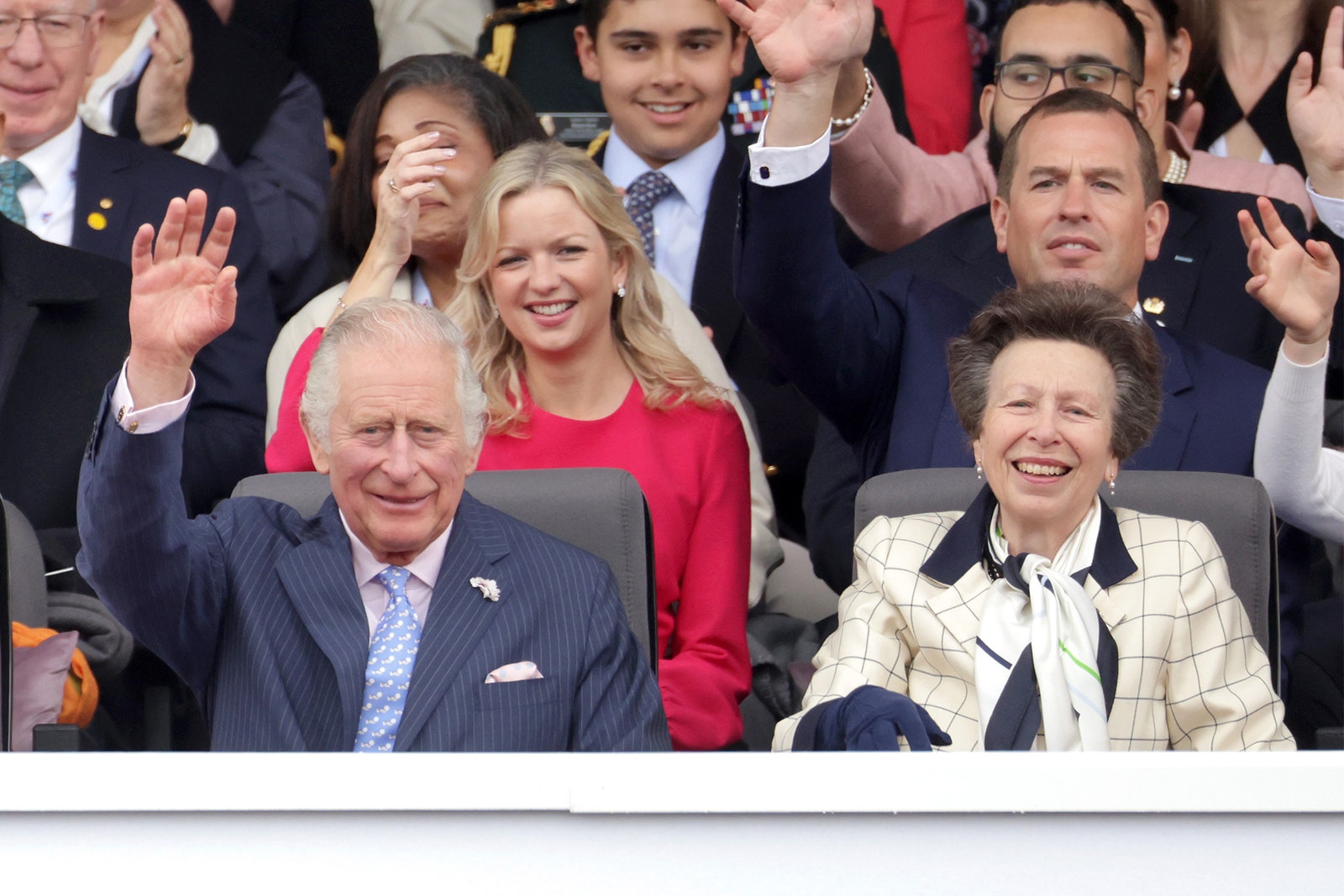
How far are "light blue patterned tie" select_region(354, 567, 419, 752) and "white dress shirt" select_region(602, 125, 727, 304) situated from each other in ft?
4.42

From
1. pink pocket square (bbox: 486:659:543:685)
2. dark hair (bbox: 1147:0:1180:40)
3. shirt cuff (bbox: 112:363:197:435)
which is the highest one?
dark hair (bbox: 1147:0:1180:40)

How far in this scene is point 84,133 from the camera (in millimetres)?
2988

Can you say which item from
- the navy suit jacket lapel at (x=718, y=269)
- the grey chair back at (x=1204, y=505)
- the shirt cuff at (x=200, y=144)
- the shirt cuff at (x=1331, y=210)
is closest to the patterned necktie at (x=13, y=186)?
the shirt cuff at (x=200, y=144)

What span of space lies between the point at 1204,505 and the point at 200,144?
1930mm

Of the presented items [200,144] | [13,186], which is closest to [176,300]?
[13,186]

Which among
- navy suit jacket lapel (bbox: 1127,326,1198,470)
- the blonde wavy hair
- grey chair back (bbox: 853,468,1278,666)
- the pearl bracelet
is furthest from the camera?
the pearl bracelet

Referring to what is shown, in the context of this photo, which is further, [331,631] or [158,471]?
[331,631]

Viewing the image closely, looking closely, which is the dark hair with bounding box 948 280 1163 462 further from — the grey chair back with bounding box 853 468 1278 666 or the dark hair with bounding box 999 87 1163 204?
the dark hair with bounding box 999 87 1163 204

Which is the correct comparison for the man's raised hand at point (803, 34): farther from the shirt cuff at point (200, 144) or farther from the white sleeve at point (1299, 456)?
the shirt cuff at point (200, 144)

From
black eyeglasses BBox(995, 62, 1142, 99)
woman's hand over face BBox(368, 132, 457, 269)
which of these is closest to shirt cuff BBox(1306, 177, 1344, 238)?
black eyeglasses BBox(995, 62, 1142, 99)

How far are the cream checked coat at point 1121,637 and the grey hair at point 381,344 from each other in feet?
1.60

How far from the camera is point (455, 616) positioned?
6.31 ft

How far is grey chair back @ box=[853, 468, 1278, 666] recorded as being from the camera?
2092 mm

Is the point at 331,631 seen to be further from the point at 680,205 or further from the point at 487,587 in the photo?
the point at 680,205
